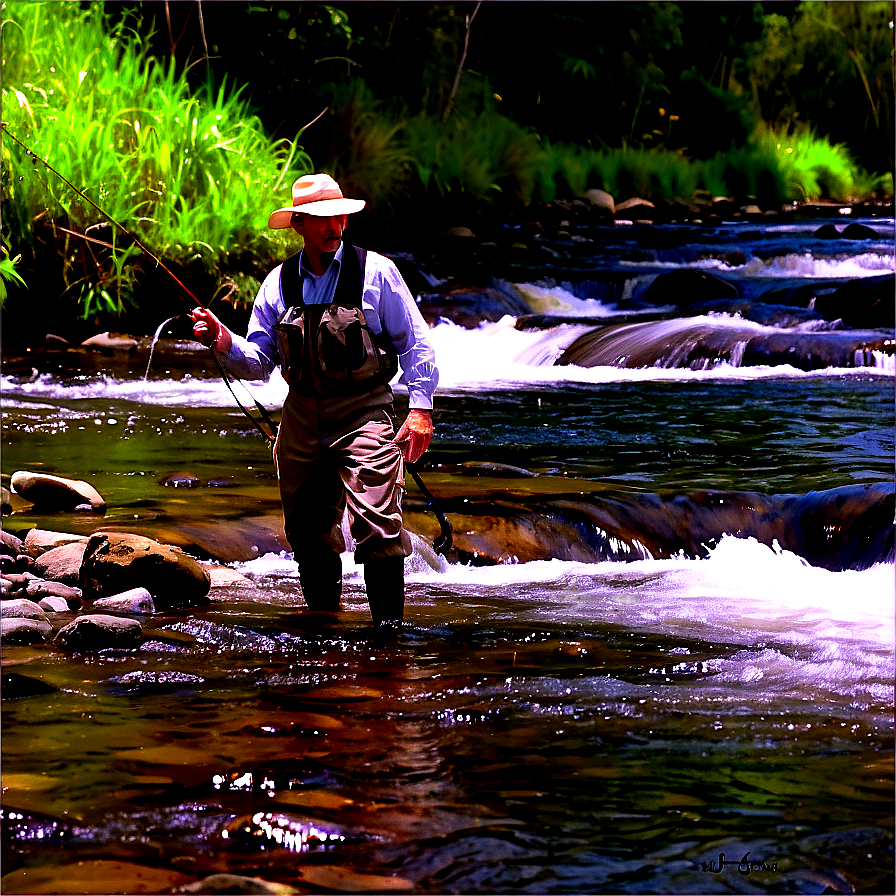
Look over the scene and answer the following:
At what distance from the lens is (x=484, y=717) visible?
13.4 feet

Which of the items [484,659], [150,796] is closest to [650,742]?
[484,659]

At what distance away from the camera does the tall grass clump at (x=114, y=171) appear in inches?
452

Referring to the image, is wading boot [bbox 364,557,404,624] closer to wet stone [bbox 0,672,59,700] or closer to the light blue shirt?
the light blue shirt

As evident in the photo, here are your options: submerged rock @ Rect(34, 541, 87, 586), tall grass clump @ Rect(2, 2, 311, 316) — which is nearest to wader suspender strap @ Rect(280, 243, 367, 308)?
submerged rock @ Rect(34, 541, 87, 586)

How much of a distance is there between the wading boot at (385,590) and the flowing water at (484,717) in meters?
0.09

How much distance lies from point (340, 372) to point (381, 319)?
0.72ft

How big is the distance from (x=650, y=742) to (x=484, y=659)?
93 centimetres

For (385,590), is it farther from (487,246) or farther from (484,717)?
(487,246)

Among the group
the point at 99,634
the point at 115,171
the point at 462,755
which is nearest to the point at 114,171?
the point at 115,171

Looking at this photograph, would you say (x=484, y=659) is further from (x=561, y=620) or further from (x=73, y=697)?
(x=73, y=697)

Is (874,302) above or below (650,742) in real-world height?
below

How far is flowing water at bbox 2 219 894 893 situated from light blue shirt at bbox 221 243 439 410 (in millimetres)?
851

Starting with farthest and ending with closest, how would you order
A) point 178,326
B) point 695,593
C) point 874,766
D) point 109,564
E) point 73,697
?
point 178,326 < point 695,593 < point 109,564 < point 73,697 < point 874,766

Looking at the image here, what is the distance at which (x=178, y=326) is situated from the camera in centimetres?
1255
